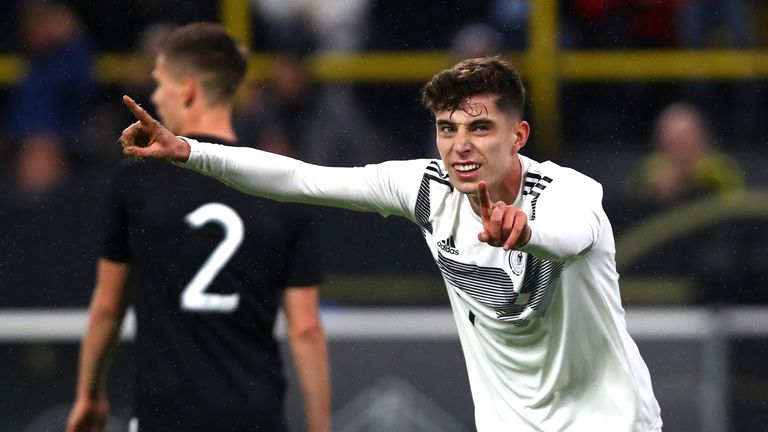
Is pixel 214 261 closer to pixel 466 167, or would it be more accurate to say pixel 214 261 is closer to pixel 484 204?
pixel 466 167

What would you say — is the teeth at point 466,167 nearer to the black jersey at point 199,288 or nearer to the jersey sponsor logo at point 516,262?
the jersey sponsor logo at point 516,262

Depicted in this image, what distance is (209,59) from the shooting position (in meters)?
4.91

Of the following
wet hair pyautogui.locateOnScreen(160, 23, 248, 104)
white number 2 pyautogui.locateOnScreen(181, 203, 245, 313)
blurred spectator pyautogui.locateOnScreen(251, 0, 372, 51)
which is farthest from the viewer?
blurred spectator pyautogui.locateOnScreen(251, 0, 372, 51)

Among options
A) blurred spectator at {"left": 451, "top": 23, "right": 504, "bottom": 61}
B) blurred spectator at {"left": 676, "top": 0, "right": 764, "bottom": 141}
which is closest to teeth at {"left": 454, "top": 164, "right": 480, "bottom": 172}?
blurred spectator at {"left": 451, "top": 23, "right": 504, "bottom": 61}

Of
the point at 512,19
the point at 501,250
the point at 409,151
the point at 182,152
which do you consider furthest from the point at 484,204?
the point at 512,19

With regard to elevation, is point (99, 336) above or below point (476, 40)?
below

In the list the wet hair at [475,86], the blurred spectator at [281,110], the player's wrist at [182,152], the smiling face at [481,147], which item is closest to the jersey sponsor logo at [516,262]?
the smiling face at [481,147]

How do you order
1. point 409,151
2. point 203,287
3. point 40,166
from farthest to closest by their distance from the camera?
point 409,151 → point 40,166 → point 203,287

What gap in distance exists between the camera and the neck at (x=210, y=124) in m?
4.73

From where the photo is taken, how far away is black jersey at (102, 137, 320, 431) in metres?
4.64

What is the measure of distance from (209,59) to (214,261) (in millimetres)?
727

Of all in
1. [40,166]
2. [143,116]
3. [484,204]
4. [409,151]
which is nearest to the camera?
[484,204]

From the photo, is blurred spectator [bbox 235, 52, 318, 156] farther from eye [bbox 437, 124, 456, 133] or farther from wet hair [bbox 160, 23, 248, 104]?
eye [bbox 437, 124, 456, 133]

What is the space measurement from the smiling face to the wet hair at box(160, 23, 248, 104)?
1.11 m
